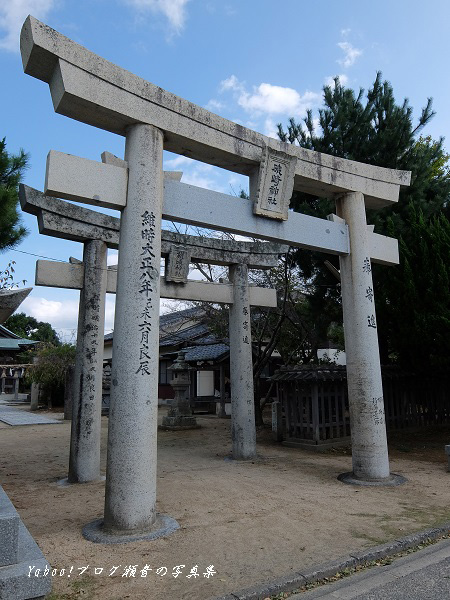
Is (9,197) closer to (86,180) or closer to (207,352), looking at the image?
(86,180)

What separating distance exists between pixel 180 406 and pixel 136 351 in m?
11.7

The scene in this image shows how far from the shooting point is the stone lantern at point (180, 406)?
15.2 m

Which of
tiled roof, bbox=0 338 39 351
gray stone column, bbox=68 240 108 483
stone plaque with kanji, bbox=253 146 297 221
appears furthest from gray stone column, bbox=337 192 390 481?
tiled roof, bbox=0 338 39 351

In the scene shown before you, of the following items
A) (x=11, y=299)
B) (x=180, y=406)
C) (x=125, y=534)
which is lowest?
(x=125, y=534)

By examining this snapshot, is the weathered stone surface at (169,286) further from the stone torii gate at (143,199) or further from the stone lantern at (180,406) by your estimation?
the stone lantern at (180,406)

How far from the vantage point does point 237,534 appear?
4.45m

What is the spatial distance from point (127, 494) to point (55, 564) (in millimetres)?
880

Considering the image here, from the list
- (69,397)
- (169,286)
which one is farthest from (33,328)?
(169,286)

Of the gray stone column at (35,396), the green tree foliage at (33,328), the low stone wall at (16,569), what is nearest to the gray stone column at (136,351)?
the low stone wall at (16,569)

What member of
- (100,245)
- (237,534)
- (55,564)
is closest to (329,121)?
(100,245)

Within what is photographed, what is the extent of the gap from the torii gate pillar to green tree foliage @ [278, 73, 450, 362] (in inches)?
141

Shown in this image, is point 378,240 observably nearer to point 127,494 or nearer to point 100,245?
point 100,245

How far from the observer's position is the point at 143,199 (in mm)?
4938

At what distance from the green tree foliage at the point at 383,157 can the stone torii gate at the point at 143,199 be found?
4583mm
